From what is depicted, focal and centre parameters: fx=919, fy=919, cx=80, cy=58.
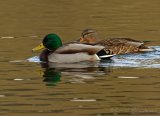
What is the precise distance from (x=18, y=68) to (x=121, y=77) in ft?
8.04

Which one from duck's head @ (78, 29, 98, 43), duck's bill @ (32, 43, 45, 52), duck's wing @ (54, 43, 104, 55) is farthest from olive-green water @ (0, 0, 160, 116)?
duck's head @ (78, 29, 98, 43)

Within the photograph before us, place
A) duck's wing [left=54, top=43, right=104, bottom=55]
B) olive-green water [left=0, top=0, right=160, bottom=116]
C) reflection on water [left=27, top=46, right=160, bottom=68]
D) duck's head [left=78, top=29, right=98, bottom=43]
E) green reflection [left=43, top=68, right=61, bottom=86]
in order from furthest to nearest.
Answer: duck's head [left=78, top=29, right=98, bottom=43], duck's wing [left=54, top=43, right=104, bottom=55], reflection on water [left=27, top=46, right=160, bottom=68], green reflection [left=43, top=68, right=61, bottom=86], olive-green water [left=0, top=0, right=160, bottom=116]

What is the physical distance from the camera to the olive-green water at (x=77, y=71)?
13.3 metres

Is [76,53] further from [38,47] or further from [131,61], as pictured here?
[38,47]

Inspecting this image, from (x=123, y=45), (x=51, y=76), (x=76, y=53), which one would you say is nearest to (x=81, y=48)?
(x=76, y=53)

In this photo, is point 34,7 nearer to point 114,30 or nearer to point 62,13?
point 62,13

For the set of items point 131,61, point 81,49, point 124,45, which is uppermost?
point 81,49

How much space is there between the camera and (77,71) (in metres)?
17.5

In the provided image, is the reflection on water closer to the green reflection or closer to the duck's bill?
the duck's bill

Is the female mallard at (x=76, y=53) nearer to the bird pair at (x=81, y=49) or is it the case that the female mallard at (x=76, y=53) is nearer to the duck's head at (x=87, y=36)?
the bird pair at (x=81, y=49)

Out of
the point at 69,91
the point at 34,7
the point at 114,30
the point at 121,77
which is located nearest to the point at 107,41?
the point at 114,30

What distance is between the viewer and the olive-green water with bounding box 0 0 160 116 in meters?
13.3

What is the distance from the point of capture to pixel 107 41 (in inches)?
832

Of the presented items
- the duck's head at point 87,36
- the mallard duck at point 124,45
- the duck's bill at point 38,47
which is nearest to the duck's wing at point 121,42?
the mallard duck at point 124,45
